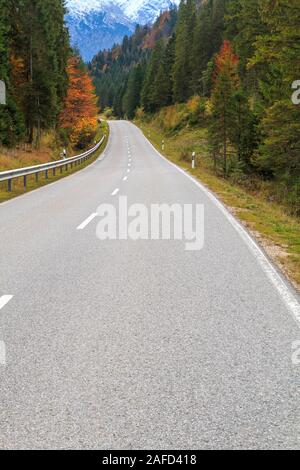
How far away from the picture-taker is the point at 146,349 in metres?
3.86

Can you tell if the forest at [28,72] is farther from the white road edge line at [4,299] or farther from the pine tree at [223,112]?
the white road edge line at [4,299]

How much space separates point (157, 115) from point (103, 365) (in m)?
91.5

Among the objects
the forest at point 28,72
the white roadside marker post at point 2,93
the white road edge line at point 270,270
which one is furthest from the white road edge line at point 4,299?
the white roadside marker post at point 2,93

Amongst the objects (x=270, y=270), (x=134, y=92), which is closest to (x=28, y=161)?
(x=270, y=270)

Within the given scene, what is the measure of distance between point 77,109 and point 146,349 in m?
43.7

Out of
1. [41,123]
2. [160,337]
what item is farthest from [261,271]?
[41,123]

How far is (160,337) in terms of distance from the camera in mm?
4113

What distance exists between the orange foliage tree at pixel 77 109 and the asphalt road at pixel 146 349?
37.8 metres

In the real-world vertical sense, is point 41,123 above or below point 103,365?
above

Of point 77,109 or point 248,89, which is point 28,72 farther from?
point 248,89

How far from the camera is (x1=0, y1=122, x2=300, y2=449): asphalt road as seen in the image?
9.08 feet

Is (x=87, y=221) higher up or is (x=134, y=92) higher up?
(x=134, y=92)

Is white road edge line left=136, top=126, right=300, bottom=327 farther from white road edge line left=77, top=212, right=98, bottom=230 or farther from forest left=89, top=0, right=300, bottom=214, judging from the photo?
forest left=89, top=0, right=300, bottom=214
